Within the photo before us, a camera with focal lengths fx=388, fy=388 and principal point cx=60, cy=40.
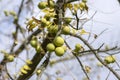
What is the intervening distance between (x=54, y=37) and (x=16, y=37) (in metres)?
3.52

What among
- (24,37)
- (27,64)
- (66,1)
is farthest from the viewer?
(24,37)

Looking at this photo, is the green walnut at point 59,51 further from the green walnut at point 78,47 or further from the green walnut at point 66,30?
the green walnut at point 78,47

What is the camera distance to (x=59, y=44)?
119 inches

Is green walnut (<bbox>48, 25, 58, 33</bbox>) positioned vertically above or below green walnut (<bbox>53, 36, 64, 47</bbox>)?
above

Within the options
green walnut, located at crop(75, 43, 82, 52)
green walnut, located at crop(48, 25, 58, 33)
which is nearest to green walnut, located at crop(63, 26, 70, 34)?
green walnut, located at crop(48, 25, 58, 33)

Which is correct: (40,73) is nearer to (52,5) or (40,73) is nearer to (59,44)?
(59,44)

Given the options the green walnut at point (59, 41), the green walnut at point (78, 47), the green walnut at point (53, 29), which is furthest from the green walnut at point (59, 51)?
the green walnut at point (78, 47)

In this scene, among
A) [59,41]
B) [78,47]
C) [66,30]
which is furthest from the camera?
[78,47]

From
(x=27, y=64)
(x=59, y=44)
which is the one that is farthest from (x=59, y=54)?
(x=27, y=64)

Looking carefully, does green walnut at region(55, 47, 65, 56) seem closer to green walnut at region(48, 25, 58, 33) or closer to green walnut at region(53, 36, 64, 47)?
green walnut at region(53, 36, 64, 47)

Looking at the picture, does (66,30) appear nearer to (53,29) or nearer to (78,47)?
(53,29)

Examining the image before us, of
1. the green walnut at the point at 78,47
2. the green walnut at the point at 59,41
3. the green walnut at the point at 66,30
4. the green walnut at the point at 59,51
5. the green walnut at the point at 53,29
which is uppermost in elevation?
the green walnut at the point at 53,29

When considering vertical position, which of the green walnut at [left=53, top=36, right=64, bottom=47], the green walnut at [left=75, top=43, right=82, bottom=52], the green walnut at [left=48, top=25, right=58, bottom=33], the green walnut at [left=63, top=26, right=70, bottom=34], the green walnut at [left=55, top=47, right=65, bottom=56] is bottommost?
the green walnut at [left=75, top=43, right=82, bottom=52]

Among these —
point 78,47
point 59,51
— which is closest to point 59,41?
point 59,51
